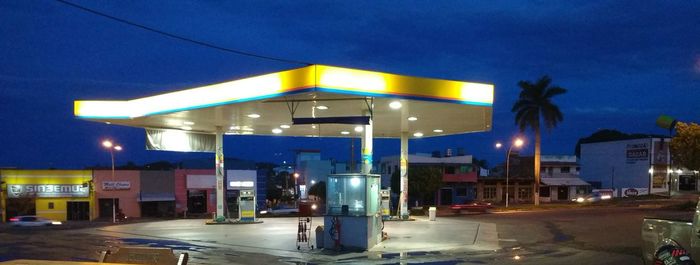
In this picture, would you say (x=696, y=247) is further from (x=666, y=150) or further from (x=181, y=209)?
(x=666, y=150)

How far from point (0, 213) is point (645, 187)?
70211 mm

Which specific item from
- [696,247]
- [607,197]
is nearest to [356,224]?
[696,247]

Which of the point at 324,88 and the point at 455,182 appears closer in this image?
the point at 324,88

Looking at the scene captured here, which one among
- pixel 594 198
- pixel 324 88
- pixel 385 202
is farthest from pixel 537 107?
pixel 324 88

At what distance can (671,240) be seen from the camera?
9031 millimetres

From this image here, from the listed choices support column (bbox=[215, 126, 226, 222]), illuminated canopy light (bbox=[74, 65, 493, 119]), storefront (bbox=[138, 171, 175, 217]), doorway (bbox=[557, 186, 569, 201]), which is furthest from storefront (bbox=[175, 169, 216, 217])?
doorway (bbox=[557, 186, 569, 201])

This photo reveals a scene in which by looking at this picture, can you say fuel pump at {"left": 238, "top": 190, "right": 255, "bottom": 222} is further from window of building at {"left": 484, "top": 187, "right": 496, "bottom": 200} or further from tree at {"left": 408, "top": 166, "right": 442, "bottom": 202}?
window of building at {"left": 484, "top": 187, "right": 496, "bottom": 200}

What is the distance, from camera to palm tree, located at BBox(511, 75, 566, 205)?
5369 centimetres

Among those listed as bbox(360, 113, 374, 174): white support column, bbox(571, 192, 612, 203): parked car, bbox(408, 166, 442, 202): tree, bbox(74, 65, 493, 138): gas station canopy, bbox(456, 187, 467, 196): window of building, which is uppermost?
bbox(74, 65, 493, 138): gas station canopy

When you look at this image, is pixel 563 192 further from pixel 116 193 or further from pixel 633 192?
pixel 116 193

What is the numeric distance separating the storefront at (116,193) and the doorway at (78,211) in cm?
92

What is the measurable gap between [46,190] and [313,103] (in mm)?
37461

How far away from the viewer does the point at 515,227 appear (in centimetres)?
2473

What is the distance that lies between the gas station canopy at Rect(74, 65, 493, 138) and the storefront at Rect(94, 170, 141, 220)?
83.7 ft
